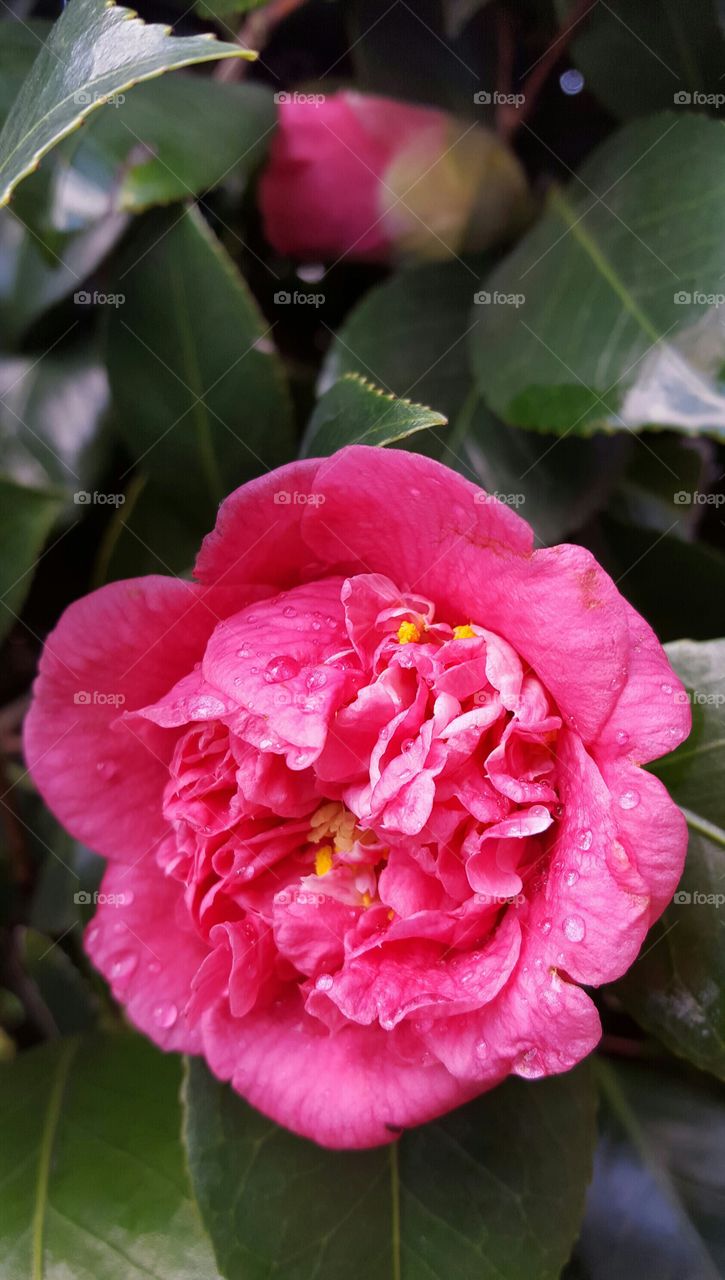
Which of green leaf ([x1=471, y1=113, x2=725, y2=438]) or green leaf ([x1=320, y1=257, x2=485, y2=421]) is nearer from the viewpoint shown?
green leaf ([x1=471, y1=113, x2=725, y2=438])

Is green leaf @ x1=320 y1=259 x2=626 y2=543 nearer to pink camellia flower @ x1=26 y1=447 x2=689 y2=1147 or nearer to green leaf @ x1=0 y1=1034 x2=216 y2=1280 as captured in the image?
pink camellia flower @ x1=26 y1=447 x2=689 y2=1147

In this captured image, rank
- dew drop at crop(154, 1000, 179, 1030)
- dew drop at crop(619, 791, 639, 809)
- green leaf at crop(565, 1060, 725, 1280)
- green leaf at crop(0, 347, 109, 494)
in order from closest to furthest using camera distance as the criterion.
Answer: dew drop at crop(619, 791, 639, 809)
dew drop at crop(154, 1000, 179, 1030)
green leaf at crop(565, 1060, 725, 1280)
green leaf at crop(0, 347, 109, 494)

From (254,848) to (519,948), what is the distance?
0.40 ft

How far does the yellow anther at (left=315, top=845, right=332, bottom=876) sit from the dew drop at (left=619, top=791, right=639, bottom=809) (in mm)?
138

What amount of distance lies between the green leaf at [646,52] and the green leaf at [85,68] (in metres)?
0.28

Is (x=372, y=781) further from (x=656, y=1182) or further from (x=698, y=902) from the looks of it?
(x=656, y=1182)

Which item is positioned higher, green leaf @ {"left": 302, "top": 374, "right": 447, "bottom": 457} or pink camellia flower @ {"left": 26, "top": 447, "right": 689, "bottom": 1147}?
green leaf @ {"left": 302, "top": 374, "right": 447, "bottom": 457}

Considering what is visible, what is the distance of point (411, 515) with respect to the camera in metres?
0.39

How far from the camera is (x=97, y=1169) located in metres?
0.56

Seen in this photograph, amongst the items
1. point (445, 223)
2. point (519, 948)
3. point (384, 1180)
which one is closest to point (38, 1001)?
point (384, 1180)

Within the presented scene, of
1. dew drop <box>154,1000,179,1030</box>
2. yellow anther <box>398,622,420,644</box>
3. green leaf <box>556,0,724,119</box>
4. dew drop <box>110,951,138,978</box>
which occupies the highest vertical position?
green leaf <box>556,0,724,119</box>

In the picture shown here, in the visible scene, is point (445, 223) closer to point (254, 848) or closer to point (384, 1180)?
point (254, 848)

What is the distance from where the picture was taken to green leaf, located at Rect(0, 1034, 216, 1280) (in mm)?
518

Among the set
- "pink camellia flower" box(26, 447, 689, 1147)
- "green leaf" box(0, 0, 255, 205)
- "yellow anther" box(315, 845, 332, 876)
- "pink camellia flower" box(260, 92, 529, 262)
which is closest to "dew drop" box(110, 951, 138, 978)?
"pink camellia flower" box(26, 447, 689, 1147)
